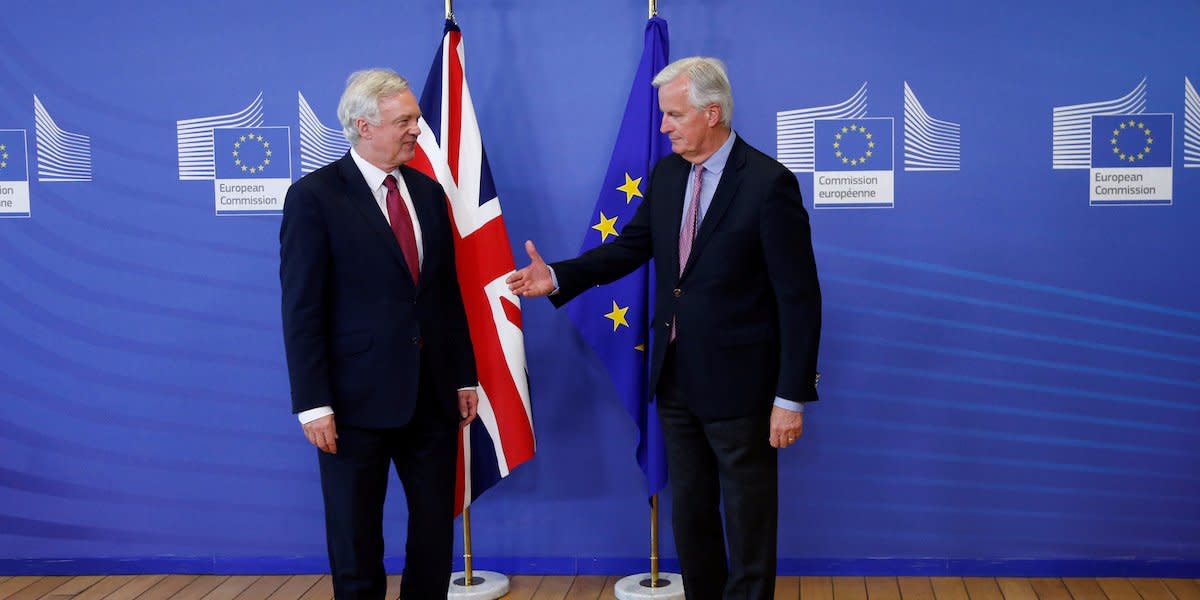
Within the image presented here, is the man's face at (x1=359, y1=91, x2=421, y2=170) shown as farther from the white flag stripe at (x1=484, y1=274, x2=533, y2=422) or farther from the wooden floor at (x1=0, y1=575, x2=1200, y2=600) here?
the wooden floor at (x1=0, y1=575, x2=1200, y2=600)

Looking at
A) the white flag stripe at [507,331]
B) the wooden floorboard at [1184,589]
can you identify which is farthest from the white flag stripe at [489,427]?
the wooden floorboard at [1184,589]

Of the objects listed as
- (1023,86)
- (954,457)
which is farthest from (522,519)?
(1023,86)

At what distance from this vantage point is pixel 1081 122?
11.7ft

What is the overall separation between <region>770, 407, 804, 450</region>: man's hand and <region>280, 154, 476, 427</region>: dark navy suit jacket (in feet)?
2.84

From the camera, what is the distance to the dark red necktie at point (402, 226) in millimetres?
2699

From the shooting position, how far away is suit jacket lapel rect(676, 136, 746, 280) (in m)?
2.60

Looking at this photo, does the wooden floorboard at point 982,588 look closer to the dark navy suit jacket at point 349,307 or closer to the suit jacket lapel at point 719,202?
the suit jacket lapel at point 719,202

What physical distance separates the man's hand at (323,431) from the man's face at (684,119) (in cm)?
109

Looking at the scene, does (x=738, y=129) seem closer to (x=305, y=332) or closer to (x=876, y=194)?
(x=876, y=194)

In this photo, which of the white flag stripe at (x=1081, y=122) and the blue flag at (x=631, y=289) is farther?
the white flag stripe at (x=1081, y=122)

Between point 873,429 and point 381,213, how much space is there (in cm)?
195

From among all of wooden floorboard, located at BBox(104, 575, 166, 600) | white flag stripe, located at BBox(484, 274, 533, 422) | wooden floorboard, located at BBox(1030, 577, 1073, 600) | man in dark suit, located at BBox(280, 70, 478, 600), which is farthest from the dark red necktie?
wooden floorboard, located at BBox(1030, 577, 1073, 600)

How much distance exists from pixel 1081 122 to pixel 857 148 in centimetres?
74

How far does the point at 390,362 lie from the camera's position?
2.63 m
